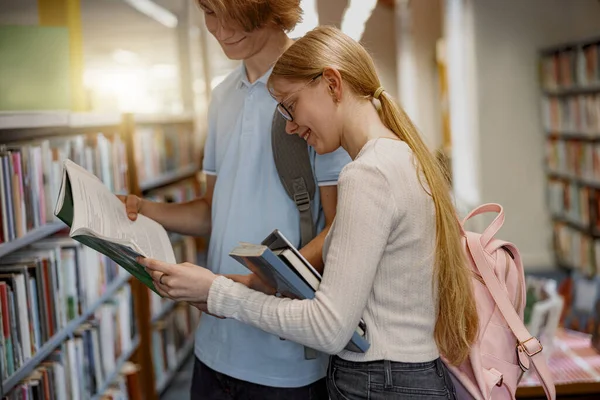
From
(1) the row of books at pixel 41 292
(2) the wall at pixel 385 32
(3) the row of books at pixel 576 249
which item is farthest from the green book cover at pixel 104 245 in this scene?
(3) the row of books at pixel 576 249

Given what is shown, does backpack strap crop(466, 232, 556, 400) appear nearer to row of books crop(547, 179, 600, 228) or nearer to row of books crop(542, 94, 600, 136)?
row of books crop(542, 94, 600, 136)

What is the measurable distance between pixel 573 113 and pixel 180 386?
13.5ft

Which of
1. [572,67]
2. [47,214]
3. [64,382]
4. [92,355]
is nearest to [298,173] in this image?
[47,214]

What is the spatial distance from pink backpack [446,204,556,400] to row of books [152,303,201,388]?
279 centimetres

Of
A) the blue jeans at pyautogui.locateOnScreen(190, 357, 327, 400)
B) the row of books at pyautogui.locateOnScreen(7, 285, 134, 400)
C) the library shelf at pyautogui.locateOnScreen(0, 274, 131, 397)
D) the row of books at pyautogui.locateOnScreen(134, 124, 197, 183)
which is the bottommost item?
the row of books at pyautogui.locateOnScreen(7, 285, 134, 400)

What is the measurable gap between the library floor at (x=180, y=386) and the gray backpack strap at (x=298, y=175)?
8.96ft

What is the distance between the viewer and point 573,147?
6352mm

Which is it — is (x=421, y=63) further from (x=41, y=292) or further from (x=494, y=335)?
(x=494, y=335)

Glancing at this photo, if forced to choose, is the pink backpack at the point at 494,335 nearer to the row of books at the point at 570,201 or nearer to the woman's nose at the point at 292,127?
the woman's nose at the point at 292,127

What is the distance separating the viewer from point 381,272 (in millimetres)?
1274

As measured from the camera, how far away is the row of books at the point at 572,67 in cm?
577

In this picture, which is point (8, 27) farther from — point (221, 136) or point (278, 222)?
point (278, 222)

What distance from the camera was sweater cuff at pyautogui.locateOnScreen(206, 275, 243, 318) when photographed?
1.32m

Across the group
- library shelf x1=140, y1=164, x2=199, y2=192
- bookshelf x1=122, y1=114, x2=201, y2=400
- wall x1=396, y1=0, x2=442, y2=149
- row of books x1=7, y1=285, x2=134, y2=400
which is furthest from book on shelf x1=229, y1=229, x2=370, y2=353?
wall x1=396, y1=0, x2=442, y2=149
